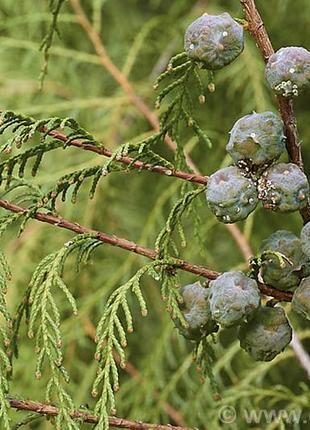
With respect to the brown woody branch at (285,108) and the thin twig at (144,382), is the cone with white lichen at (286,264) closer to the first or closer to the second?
the brown woody branch at (285,108)

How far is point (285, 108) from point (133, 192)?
49.4 inches

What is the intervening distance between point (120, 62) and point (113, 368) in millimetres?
1446

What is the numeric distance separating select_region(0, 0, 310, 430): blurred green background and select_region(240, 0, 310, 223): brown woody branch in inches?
28.2

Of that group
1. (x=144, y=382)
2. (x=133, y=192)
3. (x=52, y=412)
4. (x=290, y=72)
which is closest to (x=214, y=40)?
(x=290, y=72)

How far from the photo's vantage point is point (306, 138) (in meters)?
1.87

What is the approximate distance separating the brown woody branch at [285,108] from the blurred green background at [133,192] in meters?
0.72

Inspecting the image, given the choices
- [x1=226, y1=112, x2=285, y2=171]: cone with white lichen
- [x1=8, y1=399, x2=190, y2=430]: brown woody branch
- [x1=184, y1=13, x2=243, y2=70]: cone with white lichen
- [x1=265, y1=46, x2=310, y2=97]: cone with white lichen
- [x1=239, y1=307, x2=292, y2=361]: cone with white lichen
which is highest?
[x1=184, y1=13, x2=243, y2=70]: cone with white lichen

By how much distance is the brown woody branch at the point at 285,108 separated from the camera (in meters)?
0.79

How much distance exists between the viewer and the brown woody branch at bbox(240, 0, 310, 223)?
79cm

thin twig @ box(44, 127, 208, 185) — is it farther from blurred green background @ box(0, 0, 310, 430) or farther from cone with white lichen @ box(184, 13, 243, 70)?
blurred green background @ box(0, 0, 310, 430)

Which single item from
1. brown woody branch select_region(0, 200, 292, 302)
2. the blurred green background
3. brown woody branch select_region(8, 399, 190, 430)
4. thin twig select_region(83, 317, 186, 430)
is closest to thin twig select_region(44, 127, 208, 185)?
brown woody branch select_region(0, 200, 292, 302)

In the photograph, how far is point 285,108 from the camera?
79cm

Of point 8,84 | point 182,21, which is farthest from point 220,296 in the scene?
point 8,84

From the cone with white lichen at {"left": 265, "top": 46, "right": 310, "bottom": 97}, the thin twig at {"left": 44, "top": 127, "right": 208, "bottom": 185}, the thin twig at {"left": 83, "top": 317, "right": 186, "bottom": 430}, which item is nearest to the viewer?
the cone with white lichen at {"left": 265, "top": 46, "right": 310, "bottom": 97}
